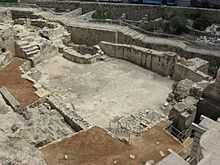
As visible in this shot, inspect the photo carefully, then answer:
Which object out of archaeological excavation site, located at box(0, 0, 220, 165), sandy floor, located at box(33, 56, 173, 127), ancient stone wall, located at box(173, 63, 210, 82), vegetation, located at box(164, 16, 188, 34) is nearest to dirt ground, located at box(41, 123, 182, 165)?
archaeological excavation site, located at box(0, 0, 220, 165)

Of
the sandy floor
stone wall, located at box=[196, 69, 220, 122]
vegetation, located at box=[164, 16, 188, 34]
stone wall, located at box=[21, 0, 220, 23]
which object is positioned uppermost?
stone wall, located at box=[21, 0, 220, 23]

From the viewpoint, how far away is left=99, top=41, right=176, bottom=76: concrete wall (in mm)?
19828

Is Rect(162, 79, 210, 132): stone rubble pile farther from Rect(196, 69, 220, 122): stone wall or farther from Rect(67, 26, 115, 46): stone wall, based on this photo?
Rect(67, 26, 115, 46): stone wall

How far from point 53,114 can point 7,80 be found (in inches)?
187

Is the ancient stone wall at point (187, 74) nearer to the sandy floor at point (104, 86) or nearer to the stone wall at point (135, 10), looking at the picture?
the sandy floor at point (104, 86)

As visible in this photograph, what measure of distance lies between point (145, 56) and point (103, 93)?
4.78 m

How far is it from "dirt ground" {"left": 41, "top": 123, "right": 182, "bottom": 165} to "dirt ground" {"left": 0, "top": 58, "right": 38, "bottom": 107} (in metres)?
4.66

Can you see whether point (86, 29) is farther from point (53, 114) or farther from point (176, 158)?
point (176, 158)

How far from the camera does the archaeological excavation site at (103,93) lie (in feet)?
38.7

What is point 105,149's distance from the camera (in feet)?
40.7

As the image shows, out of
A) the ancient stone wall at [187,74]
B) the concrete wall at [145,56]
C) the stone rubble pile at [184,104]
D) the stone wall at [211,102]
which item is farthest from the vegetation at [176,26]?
the stone wall at [211,102]

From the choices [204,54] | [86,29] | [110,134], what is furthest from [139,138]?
[86,29]

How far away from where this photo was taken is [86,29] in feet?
82.0

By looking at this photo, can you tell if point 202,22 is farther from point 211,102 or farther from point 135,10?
point 211,102
